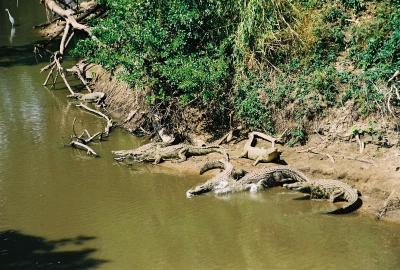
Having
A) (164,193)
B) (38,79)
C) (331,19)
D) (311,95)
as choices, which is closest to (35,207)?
(164,193)

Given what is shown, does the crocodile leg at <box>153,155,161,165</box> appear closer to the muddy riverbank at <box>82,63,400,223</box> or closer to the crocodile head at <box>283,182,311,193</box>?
A: the muddy riverbank at <box>82,63,400,223</box>

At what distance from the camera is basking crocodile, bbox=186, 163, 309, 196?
11.8 metres

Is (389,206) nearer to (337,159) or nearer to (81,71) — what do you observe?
(337,159)

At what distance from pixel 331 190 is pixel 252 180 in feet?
5.40

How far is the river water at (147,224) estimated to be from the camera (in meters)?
9.28

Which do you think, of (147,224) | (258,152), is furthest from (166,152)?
(147,224)

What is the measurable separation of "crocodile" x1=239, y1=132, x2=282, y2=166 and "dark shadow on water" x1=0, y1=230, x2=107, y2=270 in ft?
14.6

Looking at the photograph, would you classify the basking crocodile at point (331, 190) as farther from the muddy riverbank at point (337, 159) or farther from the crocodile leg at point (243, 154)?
the crocodile leg at point (243, 154)

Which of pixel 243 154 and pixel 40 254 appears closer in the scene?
pixel 40 254

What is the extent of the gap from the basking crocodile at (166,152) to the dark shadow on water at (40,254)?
12.4ft

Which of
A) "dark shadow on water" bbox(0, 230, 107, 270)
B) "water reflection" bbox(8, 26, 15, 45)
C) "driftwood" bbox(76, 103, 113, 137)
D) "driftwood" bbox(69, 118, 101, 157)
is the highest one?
"water reflection" bbox(8, 26, 15, 45)

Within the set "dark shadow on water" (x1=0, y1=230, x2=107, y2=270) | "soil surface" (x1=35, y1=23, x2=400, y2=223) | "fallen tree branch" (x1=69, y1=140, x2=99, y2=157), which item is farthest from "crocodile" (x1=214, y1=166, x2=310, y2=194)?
"fallen tree branch" (x1=69, y1=140, x2=99, y2=157)

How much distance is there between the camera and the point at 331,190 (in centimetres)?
1126

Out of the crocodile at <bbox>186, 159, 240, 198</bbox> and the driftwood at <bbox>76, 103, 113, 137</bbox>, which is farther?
A: the driftwood at <bbox>76, 103, 113, 137</bbox>
